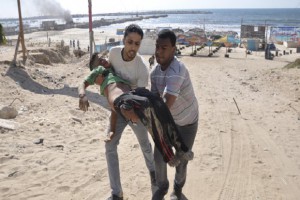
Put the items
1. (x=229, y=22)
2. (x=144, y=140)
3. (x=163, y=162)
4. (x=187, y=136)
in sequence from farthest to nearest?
→ (x=229, y=22) → (x=144, y=140) → (x=187, y=136) → (x=163, y=162)

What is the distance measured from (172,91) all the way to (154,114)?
321 millimetres

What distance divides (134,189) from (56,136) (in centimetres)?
213

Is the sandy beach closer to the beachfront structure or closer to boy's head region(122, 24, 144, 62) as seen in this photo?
boy's head region(122, 24, 144, 62)

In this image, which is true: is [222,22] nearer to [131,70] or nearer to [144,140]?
[144,140]

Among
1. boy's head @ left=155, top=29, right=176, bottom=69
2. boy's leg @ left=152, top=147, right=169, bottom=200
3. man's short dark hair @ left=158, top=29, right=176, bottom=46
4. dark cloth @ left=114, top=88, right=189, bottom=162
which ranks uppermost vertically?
man's short dark hair @ left=158, top=29, right=176, bottom=46

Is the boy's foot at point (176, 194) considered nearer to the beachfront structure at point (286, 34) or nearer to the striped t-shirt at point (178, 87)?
the striped t-shirt at point (178, 87)

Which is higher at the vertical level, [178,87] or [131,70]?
[131,70]

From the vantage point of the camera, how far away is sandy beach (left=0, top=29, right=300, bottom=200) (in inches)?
155

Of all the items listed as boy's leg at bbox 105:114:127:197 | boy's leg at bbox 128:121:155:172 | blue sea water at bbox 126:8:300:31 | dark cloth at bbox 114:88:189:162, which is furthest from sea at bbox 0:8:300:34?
dark cloth at bbox 114:88:189:162

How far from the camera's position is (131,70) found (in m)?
3.23

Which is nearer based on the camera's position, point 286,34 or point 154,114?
point 154,114

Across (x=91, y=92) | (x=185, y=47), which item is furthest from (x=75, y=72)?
(x=185, y=47)

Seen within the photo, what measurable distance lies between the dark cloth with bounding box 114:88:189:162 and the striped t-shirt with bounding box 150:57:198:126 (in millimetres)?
248

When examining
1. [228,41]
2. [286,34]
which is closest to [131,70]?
[228,41]
